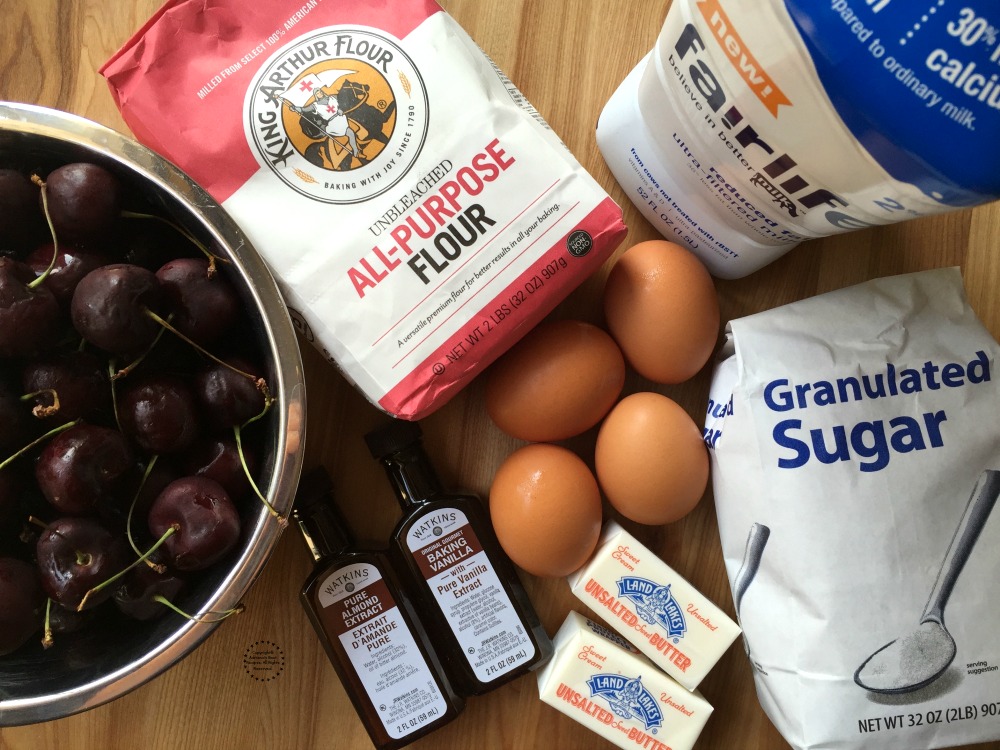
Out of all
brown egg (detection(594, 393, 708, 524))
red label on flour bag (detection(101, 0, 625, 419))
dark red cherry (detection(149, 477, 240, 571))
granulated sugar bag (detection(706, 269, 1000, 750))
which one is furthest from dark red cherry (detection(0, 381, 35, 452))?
granulated sugar bag (detection(706, 269, 1000, 750))

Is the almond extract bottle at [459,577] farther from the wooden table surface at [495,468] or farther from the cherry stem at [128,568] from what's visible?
the cherry stem at [128,568]

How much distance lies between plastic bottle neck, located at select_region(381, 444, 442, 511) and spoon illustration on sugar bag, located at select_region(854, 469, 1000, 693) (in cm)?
43

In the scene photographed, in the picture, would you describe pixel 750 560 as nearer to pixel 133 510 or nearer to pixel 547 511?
pixel 547 511

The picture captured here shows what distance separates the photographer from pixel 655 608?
2.31 ft

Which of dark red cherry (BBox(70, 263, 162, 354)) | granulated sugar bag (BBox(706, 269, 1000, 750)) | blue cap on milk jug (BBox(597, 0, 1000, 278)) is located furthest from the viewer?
granulated sugar bag (BBox(706, 269, 1000, 750))

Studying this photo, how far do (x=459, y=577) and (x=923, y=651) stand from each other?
435mm

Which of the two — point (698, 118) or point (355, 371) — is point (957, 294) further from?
Result: point (355, 371)

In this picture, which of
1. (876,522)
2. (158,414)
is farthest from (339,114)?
(876,522)

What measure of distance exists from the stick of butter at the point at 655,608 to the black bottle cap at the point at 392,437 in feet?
0.72

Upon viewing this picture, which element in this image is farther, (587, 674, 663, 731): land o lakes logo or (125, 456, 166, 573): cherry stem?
(587, 674, 663, 731): land o lakes logo

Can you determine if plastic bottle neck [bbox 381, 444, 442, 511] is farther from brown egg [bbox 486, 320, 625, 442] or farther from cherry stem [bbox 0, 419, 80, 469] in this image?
cherry stem [bbox 0, 419, 80, 469]

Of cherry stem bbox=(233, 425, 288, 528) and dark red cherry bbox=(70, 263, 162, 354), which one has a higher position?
dark red cherry bbox=(70, 263, 162, 354)

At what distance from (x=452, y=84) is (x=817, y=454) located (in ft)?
1.51

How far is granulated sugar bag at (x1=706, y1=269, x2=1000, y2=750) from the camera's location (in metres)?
0.65
